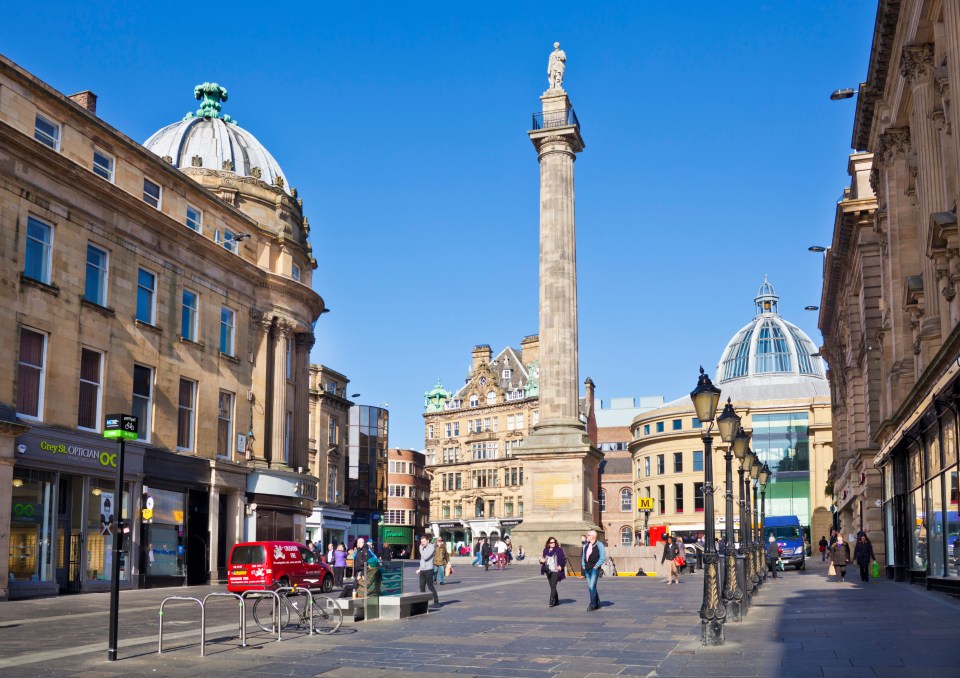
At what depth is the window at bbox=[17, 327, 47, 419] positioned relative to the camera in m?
30.1

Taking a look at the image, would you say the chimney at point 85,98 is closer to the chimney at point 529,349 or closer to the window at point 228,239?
the window at point 228,239

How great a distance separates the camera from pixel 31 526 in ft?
96.8

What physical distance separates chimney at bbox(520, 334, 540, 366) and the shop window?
3873 inches

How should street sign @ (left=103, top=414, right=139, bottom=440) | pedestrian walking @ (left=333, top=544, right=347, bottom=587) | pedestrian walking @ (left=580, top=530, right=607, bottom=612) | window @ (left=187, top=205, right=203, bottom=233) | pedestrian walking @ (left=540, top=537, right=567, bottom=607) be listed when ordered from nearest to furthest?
1. street sign @ (left=103, top=414, right=139, bottom=440)
2. pedestrian walking @ (left=580, top=530, right=607, bottom=612)
3. pedestrian walking @ (left=540, top=537, right=567, bottom=607)
4. window @ (left=187, top=205, right=203, bottom=233)
5. pedestrian walking @ (left=333, top=544, right=347, bottom=587)

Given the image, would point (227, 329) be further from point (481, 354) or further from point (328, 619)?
point (481, 354)

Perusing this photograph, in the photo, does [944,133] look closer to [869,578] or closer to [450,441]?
[869,578]

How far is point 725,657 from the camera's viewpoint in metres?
14.5

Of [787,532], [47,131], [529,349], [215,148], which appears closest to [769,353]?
[529,349]

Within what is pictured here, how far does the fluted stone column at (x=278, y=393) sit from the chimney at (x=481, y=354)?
85652 mm

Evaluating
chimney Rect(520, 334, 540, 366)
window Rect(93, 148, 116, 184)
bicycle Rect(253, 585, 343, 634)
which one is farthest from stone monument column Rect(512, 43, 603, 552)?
chimney Rect(520, 334, 540, 366)

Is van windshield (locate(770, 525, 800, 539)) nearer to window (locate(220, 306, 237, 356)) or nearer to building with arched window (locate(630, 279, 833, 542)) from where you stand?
window (locate(220, 306, 237, 356))

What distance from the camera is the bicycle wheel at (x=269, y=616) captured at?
708 inches

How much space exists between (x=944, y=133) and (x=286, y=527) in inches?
1194

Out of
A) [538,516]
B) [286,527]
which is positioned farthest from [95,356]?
[538,516]
